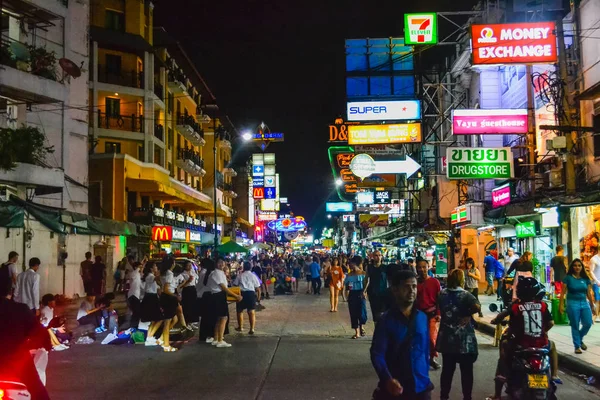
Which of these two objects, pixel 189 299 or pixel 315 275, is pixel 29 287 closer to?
pixel 189 299

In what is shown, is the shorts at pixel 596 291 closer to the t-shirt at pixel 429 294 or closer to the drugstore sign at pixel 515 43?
the drugstore sign at pixel 515 43

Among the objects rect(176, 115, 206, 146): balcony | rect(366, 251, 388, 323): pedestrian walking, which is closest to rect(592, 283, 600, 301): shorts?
rect(366, 251, 388, 323): pedestrian walking

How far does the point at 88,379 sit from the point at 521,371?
19.6ft

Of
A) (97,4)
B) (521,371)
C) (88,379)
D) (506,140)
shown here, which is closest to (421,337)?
(521,371)

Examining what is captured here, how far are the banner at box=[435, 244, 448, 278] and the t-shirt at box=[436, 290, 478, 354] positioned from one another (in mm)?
19148

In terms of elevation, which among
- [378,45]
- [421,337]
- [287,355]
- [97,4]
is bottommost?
[287,355]

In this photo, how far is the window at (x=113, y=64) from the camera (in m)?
37.9

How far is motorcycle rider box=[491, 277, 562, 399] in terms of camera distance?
6789mm

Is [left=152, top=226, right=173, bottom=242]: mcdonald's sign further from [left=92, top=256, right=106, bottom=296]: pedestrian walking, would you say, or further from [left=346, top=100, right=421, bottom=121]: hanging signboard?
[left=346, top=100, right=421, bottom=121]: hanging signboard

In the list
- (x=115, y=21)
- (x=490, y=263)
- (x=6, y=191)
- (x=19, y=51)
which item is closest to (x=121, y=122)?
(x=115, y=21)

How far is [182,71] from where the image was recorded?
1951 inches

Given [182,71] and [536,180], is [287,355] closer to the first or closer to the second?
→ [536,180]

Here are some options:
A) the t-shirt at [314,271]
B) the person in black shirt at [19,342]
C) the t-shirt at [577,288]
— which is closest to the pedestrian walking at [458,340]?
the person in black shirt at [19,342]

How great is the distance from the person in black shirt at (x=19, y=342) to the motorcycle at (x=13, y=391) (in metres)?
0.09
